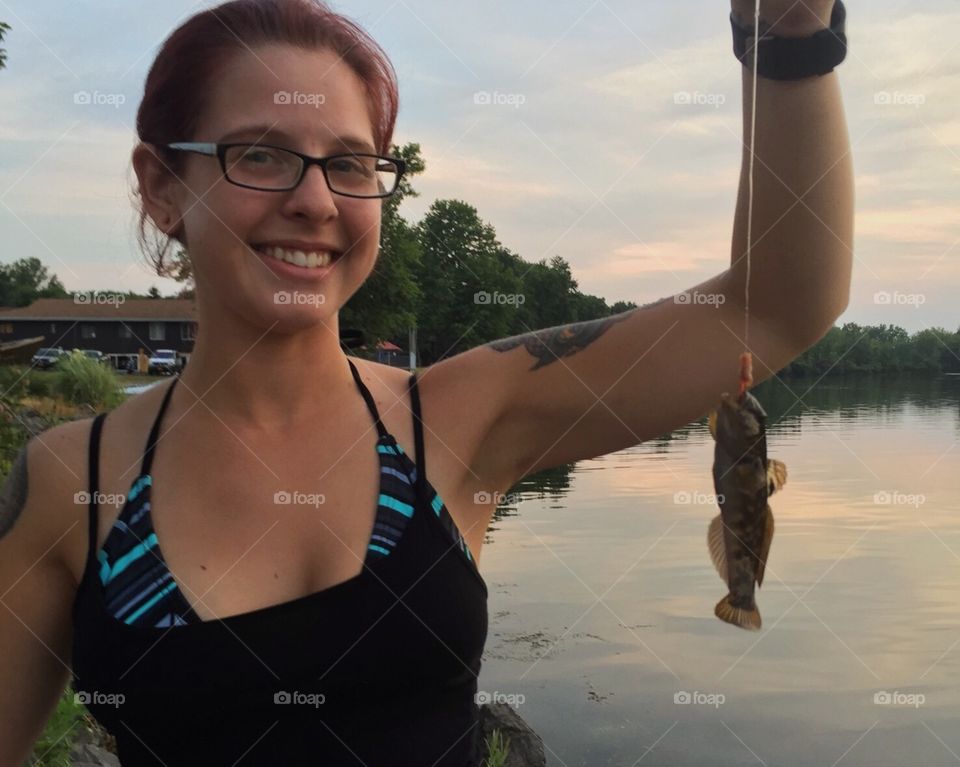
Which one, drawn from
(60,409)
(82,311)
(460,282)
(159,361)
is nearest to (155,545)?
(60,409)

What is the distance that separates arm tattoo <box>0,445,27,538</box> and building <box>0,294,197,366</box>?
40377 mm

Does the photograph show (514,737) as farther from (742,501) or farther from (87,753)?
(742,501)

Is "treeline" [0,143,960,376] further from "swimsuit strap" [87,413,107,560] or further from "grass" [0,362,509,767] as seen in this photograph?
"grass" [0,362,509,767]

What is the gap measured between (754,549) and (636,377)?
552mm

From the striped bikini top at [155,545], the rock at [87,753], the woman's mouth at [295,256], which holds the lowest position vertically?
the rock at [87,753]

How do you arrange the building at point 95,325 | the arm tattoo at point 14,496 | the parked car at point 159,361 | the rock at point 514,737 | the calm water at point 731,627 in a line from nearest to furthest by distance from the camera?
1. the arm tattoo at point 14,496
2. the rock at point 514,737
3. the calm water at point 731,627
4. the parked car at point 159,361
5. the building at point 95,325


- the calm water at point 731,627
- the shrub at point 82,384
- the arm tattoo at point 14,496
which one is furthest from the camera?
the shrub at point 82,384

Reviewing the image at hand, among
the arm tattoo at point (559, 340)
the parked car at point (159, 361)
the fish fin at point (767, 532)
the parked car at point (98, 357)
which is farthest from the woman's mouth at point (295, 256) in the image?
the parked car at point (159, 361)

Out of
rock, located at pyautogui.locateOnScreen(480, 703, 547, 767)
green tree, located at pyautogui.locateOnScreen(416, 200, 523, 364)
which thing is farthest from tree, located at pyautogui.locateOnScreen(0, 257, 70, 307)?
rock, located at pyautogui.locateOnScreen(480, 703, 547, 767)

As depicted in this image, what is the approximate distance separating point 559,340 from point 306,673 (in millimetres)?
797

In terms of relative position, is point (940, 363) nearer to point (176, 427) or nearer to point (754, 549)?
point (754, 549)

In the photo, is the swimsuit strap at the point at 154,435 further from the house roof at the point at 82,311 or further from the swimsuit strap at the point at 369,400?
the house roof at the point at 82,311

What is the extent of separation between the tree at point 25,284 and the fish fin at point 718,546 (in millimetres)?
59092

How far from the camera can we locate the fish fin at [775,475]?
1223 mm
